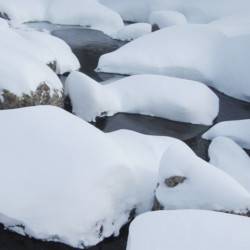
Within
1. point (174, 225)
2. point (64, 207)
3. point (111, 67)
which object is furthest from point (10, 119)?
point (111, 67)

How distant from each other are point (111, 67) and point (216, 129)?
4.99 meters

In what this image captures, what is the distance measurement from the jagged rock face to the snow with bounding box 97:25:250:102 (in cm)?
414

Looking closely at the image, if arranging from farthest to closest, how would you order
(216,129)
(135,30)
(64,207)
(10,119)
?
1. (135,30)
2. (216,129)
3. (10,119)
4. (64,207)

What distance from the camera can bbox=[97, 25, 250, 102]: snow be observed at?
15.0m

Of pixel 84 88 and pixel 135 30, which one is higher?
pixel 84 88

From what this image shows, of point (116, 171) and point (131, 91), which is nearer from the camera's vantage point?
point (116, 171)

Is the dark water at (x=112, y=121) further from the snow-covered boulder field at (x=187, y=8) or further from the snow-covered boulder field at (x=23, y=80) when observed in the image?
the snow-covered boulder field at (x=187, y=8)

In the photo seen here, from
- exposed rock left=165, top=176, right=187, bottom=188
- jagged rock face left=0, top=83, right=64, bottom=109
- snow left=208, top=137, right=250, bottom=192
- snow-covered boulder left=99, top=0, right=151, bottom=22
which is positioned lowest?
snow-covered boulder left=99, top=0, right=151, bottom=22

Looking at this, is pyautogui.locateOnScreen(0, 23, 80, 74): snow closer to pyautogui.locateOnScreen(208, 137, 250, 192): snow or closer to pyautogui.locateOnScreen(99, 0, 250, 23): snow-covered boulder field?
pyautogui.locateOnScreen(208, 137, 250, 192): snow

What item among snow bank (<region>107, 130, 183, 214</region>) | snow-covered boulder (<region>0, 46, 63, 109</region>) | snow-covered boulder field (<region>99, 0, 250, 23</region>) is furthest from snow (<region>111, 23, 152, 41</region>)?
snow bank (<region>107, 130, 183, 214</region>)

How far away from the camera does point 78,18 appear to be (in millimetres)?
21172

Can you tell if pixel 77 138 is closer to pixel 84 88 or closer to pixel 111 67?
pixel 84 88

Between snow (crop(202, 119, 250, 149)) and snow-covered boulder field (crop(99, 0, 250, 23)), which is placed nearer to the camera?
snow (crop(202, 119, 250, 149))

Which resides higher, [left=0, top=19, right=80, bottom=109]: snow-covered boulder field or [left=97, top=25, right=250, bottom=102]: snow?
[left=0, top=19, right=80, bottom=109]: snow-covered boulder field
